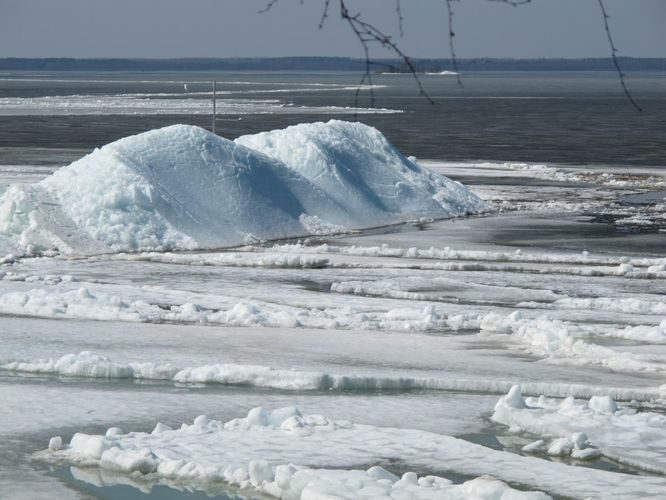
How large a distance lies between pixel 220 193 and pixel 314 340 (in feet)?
27.8

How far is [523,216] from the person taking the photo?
22328 mm

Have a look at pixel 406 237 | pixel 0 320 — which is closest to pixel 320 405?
pixel 0 320

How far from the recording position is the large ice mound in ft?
59.7

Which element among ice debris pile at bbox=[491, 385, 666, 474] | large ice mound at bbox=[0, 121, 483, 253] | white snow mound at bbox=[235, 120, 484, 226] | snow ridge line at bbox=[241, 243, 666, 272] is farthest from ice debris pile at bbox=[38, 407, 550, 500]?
white snow mound at bbox=[235, 120, 484, 226]

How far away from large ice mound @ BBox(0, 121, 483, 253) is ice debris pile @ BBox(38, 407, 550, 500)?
372 inches

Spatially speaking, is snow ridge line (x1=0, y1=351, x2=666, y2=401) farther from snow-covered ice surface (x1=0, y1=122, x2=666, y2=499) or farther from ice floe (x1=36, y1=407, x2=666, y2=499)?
ice floe (x1=36, y1=407, x2=666, y2=499)

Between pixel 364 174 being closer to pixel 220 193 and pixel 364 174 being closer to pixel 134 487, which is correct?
pixel 220 193

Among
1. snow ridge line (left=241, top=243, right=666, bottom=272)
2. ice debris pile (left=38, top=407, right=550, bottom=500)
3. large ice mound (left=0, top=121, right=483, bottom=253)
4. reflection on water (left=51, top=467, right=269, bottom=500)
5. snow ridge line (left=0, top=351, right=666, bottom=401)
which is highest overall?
large ice mound (left=0, top=121, right=483, bottom=253)

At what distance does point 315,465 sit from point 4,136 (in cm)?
3615

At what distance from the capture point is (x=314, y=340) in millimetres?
11859

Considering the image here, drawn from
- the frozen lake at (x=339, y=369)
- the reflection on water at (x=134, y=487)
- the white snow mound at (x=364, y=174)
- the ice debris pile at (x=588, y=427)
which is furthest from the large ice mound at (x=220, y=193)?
the reflection on water at (x=134, y=487)

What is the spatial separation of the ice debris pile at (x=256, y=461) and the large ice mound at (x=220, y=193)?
372 inches

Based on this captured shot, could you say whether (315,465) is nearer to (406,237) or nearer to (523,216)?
(406,237)

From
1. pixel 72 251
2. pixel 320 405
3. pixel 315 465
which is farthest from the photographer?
pixel 72 251
